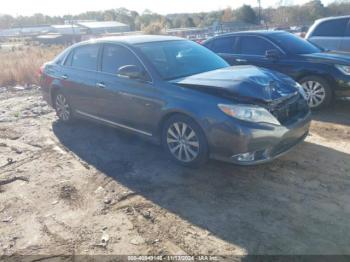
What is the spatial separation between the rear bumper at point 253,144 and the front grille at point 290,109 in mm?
136

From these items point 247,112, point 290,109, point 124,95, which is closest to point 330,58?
point 290,109

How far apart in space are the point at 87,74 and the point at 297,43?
4.43m

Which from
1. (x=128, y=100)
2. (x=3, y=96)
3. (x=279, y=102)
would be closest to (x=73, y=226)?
(x=128, y=100)

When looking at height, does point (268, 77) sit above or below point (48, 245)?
above

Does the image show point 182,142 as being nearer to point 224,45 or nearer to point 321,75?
point 321,75

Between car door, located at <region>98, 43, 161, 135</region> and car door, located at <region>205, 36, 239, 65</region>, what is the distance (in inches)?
131

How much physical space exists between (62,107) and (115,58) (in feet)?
6.68

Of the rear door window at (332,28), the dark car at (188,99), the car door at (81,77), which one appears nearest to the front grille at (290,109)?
the dark car at (188,99)

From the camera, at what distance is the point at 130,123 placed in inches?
201

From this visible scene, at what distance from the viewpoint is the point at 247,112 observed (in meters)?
3.92

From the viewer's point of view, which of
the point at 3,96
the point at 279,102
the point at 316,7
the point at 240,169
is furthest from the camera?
the point at 316,7

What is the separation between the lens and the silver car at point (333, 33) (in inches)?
336

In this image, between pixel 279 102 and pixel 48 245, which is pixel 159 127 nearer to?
pixel 279 102

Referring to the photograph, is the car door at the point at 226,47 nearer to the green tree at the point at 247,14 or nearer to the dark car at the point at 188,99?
the dark car at the point at 188,99
